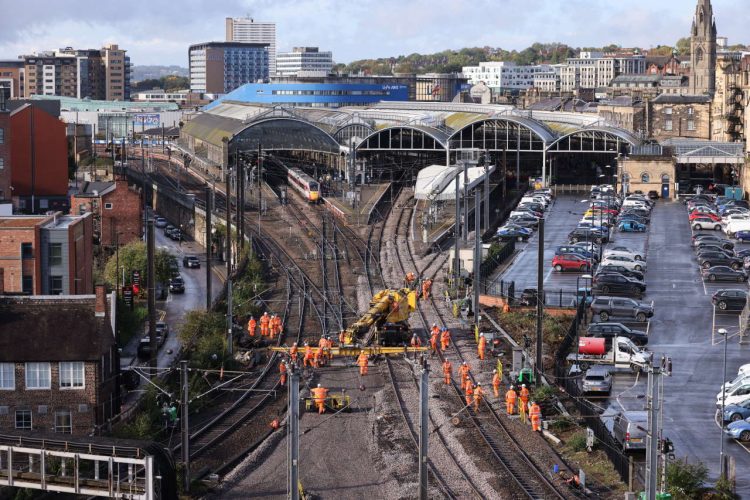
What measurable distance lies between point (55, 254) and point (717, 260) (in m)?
21.6

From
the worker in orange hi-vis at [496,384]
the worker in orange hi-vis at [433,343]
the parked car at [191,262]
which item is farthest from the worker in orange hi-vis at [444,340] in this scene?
the parked car at [191,262]

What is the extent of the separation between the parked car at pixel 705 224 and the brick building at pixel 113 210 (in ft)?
73.8

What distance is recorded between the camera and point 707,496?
21016mm

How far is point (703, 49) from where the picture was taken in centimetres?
11006

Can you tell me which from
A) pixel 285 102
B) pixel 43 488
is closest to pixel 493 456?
pixel 43 488

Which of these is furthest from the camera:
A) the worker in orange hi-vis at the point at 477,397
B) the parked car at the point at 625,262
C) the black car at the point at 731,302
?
the parked car at the point at 625,262

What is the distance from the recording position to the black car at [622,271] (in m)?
41.0

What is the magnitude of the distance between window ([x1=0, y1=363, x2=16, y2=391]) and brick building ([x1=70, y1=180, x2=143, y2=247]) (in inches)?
1055

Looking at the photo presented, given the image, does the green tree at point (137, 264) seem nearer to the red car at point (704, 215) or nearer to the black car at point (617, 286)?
the black car at point (617, 286)

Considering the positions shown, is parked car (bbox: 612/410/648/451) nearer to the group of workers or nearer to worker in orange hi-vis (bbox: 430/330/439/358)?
worker in orange hi-vis (bbox: 430/330/439/358)

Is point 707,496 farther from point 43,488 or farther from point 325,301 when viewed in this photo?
point 325,301

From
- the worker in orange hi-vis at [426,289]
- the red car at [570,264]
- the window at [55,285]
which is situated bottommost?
the worker in orange hi-vis at [426,289]

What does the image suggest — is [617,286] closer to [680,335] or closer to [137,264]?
[680,335]

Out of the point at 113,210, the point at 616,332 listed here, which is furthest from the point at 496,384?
the point at 113,210
